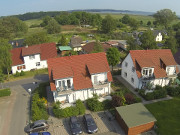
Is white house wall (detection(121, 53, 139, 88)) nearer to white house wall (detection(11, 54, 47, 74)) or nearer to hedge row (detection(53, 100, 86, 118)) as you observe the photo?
hedge row (detection(53, 100, 86, 118))

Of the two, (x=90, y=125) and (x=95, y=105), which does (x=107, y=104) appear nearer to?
(x=95, y=105)

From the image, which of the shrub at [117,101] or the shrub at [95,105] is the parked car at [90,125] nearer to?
the shrub at [95,105]

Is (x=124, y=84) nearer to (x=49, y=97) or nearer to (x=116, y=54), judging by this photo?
(x=116, y=54)

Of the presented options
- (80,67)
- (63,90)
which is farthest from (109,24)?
(63,90)


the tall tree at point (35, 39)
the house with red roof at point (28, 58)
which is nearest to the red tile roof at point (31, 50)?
the house with red roof at point (28, 58)

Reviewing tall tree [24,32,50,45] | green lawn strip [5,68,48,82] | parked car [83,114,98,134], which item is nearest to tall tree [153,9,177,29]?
tall tree [24,32,50,45]
